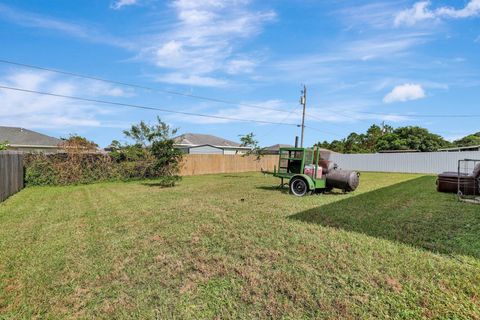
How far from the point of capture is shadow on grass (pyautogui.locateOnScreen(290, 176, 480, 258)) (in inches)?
183

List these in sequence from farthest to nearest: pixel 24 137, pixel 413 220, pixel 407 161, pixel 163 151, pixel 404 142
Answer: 1. pixel 404 142
2. pixel 407 161
3. pixel 24 137
4. pixel 163 151
5. pixel 413 220

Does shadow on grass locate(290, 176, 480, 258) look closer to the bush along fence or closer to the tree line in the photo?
the bush along fence

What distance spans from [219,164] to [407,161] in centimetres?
1563

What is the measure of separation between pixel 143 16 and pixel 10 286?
11398 mm

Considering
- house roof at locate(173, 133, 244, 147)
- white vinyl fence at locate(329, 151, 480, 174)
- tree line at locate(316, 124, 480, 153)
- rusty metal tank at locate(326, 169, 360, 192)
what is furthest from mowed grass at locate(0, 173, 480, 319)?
tree line at locate(316, 124, 480, 153)

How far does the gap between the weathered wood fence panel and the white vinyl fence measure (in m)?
25.6

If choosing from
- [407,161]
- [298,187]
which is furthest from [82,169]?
[407,161]

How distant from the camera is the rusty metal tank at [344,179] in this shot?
34.4 feet

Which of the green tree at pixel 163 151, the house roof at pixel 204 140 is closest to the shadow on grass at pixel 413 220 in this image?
the green tree at pixel 163 151

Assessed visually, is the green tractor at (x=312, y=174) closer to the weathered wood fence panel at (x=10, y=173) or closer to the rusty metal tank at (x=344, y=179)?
the rusty metal tank at (x=344, y=179)

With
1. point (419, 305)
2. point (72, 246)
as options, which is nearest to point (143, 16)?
point (72, 246)

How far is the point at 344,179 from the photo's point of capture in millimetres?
10508

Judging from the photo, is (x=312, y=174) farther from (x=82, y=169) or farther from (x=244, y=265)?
(x=82, y=169)

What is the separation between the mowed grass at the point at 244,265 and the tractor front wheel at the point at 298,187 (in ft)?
10.8
